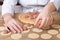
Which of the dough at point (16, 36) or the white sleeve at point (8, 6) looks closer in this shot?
the dough at point (16, 36)

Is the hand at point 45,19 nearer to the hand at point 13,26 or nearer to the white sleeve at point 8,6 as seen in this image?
the hand at point 13,26

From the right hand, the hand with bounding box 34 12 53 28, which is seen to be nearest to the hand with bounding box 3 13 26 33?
the right hand

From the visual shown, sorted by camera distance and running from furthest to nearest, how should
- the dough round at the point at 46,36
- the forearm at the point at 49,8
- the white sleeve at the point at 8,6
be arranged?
the white sleeve at the point at 8,6, the forearm at the point at 49,8, the dough round at the point at 46,36

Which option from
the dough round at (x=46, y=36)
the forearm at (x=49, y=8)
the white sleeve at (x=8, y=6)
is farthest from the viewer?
the white sleeve at (x=8, y=6)

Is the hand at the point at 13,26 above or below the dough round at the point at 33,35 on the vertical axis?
above

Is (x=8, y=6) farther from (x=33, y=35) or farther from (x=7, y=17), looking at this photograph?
(x=33, y=35)

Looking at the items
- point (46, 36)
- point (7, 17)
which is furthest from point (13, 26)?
point (46, 36)

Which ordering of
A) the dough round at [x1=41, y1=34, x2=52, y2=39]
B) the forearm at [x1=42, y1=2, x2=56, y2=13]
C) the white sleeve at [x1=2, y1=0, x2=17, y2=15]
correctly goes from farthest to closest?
the white sleeve at [x1=2, y1=0, x2=17, y2=15]
the forearm at [x1=42, y1=2, x2=56, y2=13]
the dough round at [x1=41, y1=34, x2=52, y2=39]

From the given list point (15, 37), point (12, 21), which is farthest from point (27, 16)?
point (15, 37)

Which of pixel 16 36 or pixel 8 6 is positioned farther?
pixel 8 6

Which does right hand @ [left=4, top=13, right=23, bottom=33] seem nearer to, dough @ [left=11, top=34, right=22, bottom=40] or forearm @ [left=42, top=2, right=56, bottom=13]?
dough @ [left=11, top=34, right=22, bottom=40]

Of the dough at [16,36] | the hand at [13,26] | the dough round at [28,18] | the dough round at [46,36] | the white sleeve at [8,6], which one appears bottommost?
the dough at [16,36]

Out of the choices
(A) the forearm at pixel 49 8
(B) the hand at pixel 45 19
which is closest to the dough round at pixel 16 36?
(B) the hand at pixel 45 19

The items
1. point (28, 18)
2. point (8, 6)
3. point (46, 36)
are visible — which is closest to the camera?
point (46, 36)
